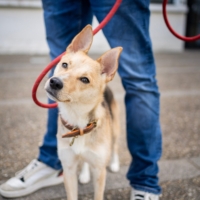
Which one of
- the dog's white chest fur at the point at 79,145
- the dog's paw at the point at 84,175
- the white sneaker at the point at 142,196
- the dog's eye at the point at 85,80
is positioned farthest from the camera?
the dog's paw at the point at 84,175

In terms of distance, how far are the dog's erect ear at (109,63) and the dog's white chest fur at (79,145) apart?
0.42 metres

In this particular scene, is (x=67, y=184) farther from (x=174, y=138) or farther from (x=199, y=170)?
(x=174, y=138)

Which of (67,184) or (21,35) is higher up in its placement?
(67,184)

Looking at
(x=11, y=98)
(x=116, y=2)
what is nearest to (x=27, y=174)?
(x=116, y=2)

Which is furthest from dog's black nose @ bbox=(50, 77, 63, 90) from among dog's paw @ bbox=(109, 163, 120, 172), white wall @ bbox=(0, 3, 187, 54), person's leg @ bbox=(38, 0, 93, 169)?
white wall @ bbox=(0, 3, 187, 54)

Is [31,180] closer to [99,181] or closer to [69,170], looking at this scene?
[69,170]

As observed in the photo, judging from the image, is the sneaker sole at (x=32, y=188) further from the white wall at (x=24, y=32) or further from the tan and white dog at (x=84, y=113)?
the white wall at (x=24, y=32)

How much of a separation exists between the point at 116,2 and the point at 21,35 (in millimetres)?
8192

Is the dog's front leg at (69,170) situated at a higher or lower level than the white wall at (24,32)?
higher

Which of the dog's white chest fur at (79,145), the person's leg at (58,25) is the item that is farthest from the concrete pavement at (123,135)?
the dog's white chest fur at (79,145)

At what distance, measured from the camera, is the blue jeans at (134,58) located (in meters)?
1.88

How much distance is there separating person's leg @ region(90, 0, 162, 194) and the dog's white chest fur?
371 millimetres

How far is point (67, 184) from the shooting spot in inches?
76.7

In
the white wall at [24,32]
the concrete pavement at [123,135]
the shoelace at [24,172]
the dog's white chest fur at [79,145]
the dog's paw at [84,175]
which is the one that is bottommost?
the white wall at [24,32]
